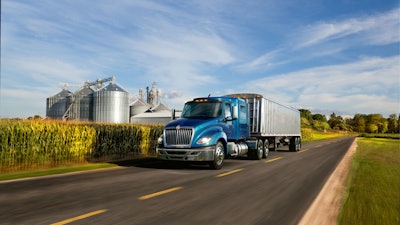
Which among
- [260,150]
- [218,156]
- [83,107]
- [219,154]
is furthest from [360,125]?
[218,156]

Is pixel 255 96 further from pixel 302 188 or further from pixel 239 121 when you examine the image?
pixel 302 188

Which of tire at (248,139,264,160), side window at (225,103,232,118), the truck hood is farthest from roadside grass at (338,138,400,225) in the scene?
tire at (248,139,264,160)

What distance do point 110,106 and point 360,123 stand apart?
494 feet

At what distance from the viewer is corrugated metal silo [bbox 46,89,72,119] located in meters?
64.4

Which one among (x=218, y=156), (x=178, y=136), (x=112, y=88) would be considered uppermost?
(x=112, y=88)

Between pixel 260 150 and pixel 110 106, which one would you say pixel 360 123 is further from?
pixel 260 150

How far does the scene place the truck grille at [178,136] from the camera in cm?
1250

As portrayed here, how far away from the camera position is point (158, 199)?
23.1 feet

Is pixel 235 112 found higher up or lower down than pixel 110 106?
lower down

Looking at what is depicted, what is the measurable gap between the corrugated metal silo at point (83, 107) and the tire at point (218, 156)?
174ft

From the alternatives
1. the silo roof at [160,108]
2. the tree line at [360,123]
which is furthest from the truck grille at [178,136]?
the tree line at [360,123]

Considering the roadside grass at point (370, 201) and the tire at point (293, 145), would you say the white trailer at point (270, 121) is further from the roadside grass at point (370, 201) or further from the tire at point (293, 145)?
the roadside grass at point (370, 201)

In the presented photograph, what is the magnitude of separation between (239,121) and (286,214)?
982 cm

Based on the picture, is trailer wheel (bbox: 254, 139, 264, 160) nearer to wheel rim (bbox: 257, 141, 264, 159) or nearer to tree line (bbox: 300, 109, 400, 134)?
wheel rim (bbox: 257, 141, 264, 159)
